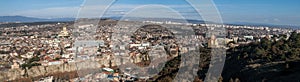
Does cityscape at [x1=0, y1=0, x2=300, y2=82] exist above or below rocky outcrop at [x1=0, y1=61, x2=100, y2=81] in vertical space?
above

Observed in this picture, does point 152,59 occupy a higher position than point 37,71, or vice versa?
point 152,59

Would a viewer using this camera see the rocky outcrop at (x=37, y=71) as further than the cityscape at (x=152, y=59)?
Yes

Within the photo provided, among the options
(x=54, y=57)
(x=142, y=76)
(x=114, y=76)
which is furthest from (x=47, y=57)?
(x=142, y=76)

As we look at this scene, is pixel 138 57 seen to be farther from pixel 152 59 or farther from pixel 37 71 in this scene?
pixel 37 71

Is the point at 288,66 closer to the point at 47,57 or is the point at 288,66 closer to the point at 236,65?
the point at 236,65

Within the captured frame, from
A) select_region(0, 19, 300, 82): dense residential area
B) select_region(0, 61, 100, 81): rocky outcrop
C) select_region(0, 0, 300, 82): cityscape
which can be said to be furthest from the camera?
select_region(0, 61, 100, 81): rocky outcrop

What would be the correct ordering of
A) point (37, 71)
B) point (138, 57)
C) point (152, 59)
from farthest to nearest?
point (37, 71) < point (138, 57) < point (152, 59)

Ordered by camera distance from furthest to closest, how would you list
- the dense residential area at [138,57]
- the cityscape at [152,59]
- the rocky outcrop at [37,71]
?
the rocky outcrop at [37,71] < the dense residential area at [138,57] < the cityscape at [152,59]

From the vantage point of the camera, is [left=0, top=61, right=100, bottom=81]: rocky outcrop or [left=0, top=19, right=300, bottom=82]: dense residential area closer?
[left=0, top=19, right=300, bottom=82]: dense residential area

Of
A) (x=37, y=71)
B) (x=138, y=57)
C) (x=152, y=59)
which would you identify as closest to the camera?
(x=152, y=59)

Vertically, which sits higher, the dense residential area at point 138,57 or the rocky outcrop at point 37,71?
the dense residential area at point 138,57

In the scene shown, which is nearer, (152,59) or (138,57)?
(152,59)

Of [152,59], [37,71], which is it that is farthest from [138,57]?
[37,71]
